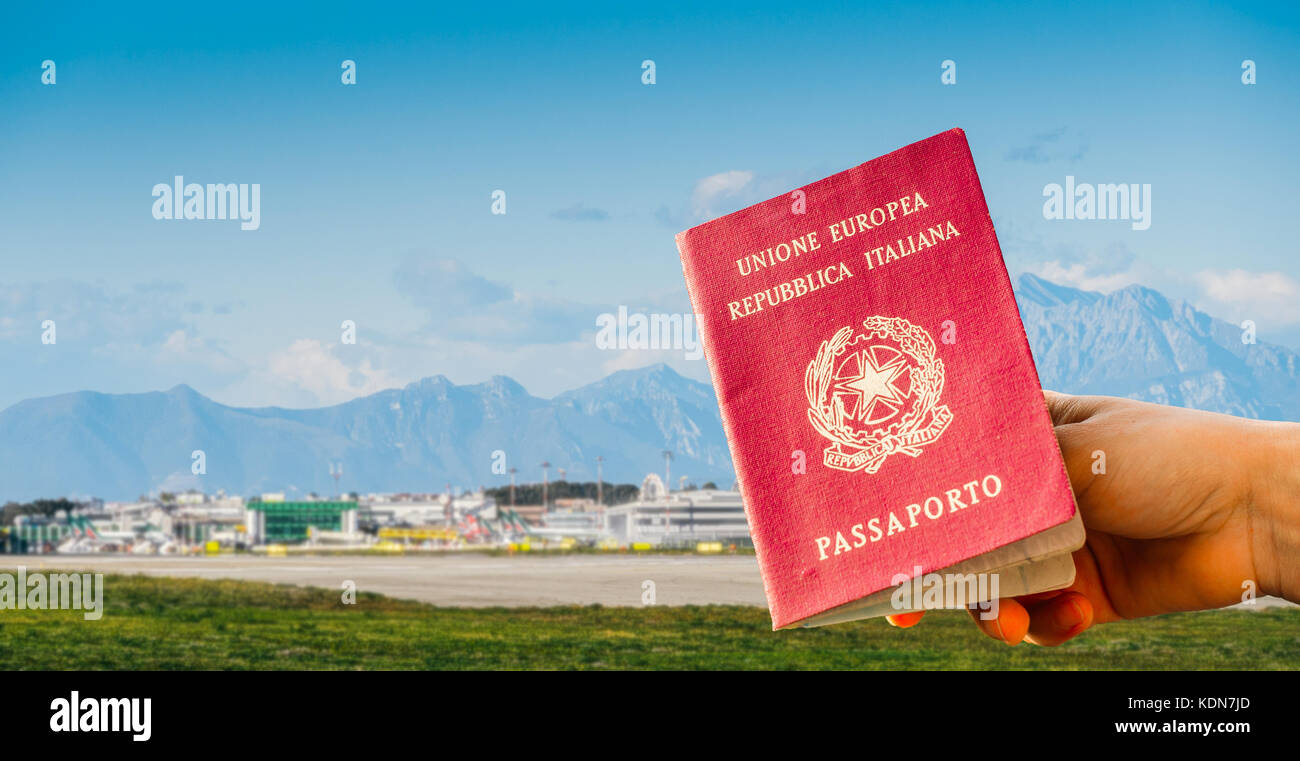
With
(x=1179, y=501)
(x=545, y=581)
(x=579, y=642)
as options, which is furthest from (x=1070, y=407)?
(x=545, y=581)

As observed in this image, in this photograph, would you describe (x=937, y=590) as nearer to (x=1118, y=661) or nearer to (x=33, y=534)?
(x=1118, y=661)

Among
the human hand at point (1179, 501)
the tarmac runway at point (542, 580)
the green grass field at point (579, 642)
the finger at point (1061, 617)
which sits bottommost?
the tarmac runway at point (542, 580)

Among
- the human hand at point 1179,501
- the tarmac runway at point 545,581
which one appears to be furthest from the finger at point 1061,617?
the tarmac runway at point 545,581

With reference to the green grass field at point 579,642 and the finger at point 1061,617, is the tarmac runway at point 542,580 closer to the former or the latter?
the green grass field at point 579,642

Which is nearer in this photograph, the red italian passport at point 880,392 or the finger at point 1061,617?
the red italian passport at point 880,392

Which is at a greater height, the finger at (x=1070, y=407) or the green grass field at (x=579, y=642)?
the finger at (x=1070, y=407)

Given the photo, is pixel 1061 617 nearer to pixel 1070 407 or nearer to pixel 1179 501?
pixel 1179 501

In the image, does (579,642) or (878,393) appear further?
(579,642)
